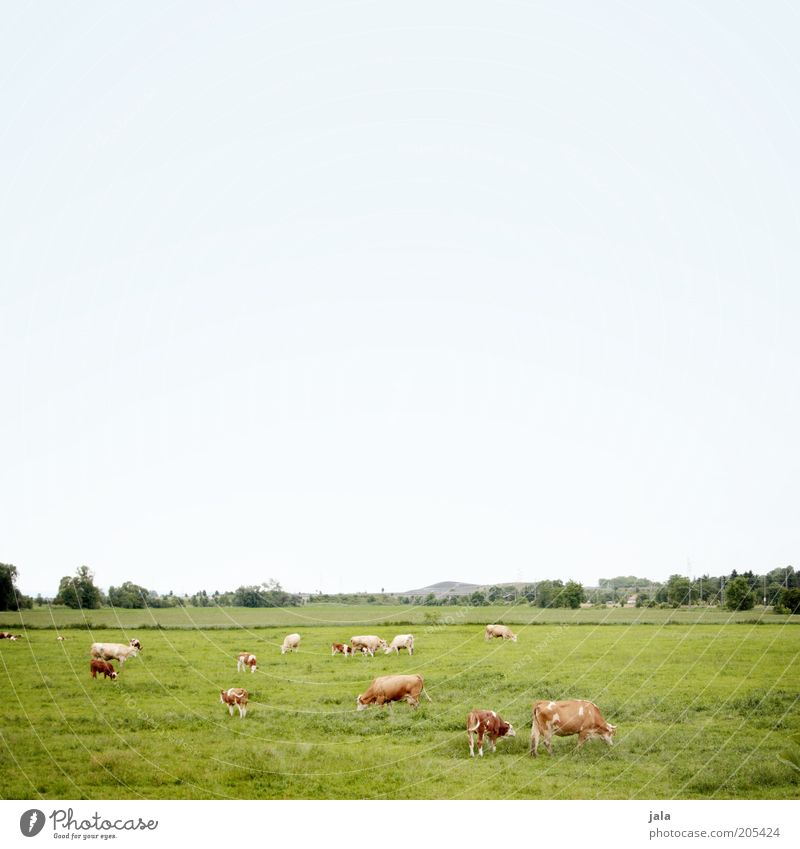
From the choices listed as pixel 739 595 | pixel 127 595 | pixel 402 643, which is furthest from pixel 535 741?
pixel 127 595

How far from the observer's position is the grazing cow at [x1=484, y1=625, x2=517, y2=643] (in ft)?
42.3

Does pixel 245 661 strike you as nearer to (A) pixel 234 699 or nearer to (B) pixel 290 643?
(B) pixel 290 643

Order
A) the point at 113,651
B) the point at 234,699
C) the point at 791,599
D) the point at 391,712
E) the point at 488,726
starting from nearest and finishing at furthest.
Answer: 1. the point at 488,726
2. the point at 391,712
3. the point at 234,699
4. the point at 113,651
5. the point at 791,599

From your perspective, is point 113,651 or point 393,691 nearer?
point 393,691

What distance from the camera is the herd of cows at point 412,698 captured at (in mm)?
10898

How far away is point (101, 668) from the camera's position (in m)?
12.1

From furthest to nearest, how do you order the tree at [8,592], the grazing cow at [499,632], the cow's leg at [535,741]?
1. the grazing cow at [499,632]
2. the tree at [8,592]
3. the cow's leg at [535,741]

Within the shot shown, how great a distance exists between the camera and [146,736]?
35.6 feet

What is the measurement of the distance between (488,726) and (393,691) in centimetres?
146

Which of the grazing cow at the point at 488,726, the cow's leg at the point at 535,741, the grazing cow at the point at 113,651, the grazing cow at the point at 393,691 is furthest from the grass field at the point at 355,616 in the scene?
the cow's leg at the point at 535,741

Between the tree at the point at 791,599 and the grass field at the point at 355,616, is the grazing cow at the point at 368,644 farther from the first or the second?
the tree at the point at 791,599

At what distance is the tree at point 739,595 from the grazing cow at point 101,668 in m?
9.12

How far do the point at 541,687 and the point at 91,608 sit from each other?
6.46m
